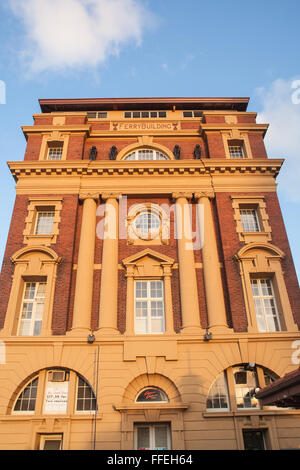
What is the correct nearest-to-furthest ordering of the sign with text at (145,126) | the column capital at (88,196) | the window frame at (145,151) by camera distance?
the column capital at (88,196), the window frame at (145,151), the sign with text at (145,126)

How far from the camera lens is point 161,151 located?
22672 mm

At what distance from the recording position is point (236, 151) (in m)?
22.9

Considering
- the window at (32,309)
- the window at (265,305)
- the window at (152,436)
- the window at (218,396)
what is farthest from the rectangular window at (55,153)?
the window at (152,436)

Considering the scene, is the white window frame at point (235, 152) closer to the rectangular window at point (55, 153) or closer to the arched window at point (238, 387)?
the rectangular window at point (55, 153)

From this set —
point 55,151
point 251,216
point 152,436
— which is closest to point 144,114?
point 55,151

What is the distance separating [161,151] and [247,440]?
51.8ft

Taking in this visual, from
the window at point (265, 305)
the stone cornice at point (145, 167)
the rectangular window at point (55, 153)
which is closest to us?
the window at point (265, 305)

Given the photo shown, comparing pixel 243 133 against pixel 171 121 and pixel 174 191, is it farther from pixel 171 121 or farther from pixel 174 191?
pixel 174 191

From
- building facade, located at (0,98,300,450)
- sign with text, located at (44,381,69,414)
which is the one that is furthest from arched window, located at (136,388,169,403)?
sign with text, located at (44,381,69,414)

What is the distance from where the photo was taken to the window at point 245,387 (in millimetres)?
15688

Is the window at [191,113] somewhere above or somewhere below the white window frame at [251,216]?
above

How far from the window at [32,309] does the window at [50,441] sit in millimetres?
4265

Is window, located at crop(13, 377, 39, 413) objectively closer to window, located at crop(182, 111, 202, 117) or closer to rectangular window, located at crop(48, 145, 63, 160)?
rectangular window, located at crop(48, 145, 63, 160)
